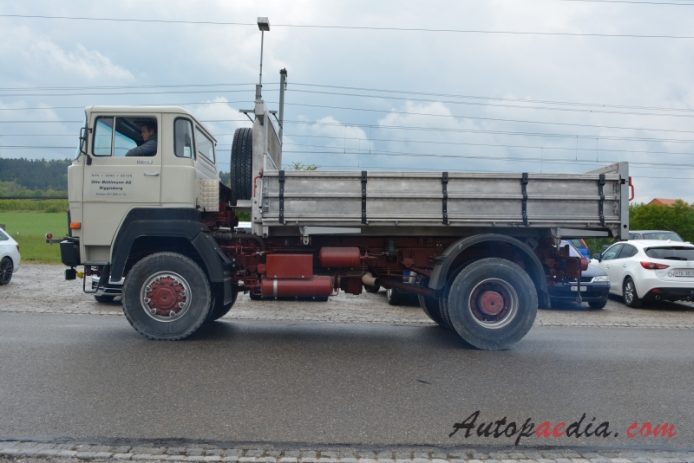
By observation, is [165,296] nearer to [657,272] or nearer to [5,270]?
[5,270]

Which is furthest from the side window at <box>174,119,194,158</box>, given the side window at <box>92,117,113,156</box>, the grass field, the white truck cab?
the grass field

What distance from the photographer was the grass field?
972 inches

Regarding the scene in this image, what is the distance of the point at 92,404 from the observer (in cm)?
453

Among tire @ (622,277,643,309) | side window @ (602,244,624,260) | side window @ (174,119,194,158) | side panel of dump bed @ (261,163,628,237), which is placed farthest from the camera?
side window @ (602,244,624,260)

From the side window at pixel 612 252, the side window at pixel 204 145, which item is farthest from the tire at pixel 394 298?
the side window at pixel 612 252

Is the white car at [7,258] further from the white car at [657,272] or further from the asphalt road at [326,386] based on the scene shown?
the white car at [657,272]

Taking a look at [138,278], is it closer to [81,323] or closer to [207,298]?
[207,298]

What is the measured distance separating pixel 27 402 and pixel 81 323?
13.1ft

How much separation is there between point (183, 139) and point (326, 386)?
3.82m

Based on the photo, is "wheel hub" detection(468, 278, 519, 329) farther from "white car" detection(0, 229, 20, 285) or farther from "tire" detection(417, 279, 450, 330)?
"white car" detection(0, 229, 20, 285)

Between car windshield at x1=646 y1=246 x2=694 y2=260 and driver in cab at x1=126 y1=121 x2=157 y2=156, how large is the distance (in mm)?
10585

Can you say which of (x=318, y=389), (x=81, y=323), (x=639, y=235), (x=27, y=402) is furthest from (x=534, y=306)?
(x=639, y=235)

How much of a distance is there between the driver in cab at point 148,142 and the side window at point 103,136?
0.28 metres

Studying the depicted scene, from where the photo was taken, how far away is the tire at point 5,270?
14234mm
